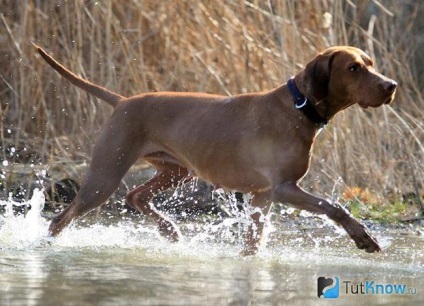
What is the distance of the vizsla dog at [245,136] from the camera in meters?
6.07

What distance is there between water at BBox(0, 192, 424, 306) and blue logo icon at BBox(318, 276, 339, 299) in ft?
0.13

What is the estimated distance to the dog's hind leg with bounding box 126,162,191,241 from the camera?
7195 millimetres

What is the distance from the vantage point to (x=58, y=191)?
8.29 metres

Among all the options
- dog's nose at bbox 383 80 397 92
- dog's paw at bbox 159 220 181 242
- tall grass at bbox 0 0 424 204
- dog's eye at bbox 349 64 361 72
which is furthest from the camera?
tall grass at bbox 0 0 424 204

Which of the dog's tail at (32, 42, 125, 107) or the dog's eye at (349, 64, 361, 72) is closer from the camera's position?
the dog's eye at (349, 64, 361, 72)

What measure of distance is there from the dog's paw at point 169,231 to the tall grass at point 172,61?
1.53 m

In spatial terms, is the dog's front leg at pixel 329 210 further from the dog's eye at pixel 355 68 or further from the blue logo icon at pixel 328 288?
the dog's eye at pixel 355 68

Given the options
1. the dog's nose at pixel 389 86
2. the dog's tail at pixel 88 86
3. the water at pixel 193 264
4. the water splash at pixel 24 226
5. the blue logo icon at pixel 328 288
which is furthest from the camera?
the dog's tail at pixel 88 86

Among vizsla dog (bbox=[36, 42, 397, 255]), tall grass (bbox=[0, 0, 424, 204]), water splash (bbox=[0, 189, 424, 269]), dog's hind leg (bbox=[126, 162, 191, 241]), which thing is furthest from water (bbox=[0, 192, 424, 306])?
tall grass (bbox=[0, 0, 424, 204])

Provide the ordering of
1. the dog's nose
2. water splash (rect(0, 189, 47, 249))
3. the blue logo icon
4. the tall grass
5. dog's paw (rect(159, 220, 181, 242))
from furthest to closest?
1. the tall grass
2. dog's paw (rect(159, 220, 181, 242))
3. water splash (rect(0, 189, 47, 249))
4. the dog's nose
5. the blue logo icon

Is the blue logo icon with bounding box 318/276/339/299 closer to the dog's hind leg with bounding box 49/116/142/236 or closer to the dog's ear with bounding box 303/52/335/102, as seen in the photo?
the dog's ear with bounding box 303/52/335/102

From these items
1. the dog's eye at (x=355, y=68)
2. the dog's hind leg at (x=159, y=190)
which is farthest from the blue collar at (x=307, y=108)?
the dog's hind leg at (x=159, y=190)

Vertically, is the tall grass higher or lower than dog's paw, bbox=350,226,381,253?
higher

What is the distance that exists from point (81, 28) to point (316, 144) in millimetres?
2032
